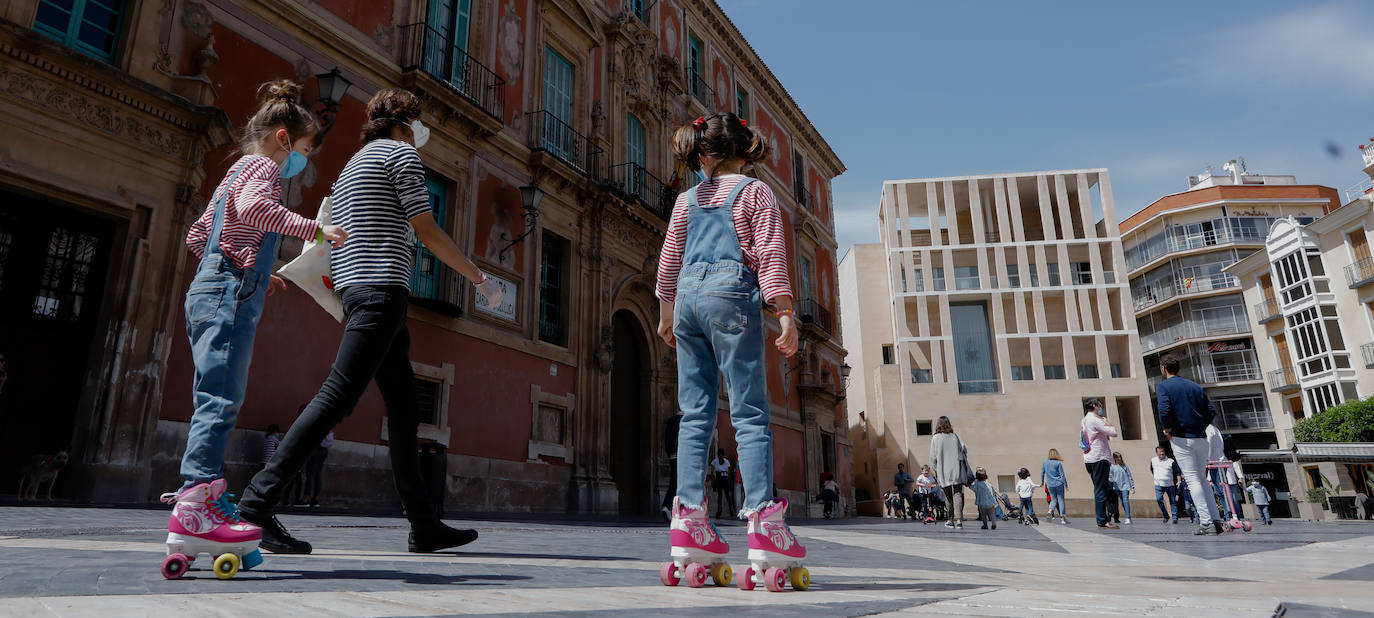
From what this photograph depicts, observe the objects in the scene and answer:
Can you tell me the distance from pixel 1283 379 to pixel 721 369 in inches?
1967

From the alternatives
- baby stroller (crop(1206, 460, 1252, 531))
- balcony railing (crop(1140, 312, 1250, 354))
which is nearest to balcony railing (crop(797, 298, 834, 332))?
baby stroller (crop(1206, 460, 1252, 531))

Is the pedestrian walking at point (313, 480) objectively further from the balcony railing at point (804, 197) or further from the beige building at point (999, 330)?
Answer: the beige building at point (999, 330)

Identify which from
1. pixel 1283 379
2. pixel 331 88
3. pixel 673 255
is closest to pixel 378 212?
pixel 673 255

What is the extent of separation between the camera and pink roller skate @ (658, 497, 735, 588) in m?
2.55

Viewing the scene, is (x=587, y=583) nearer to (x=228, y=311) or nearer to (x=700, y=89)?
(x=228, y=311)

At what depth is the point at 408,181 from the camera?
3.07 m

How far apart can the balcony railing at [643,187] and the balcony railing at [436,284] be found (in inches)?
201

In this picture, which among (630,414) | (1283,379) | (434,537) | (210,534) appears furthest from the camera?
(1283,379)

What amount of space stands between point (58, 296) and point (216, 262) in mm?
8058

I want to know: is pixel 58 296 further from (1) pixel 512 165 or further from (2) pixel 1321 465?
(2) pixel 1321 465

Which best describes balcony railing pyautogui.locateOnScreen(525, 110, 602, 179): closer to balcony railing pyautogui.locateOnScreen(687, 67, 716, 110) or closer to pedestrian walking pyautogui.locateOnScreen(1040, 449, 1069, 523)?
balcony railing pyautogui.locateOnScreen(687, 67, 716, 110)

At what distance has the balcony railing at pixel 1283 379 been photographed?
40.4 m

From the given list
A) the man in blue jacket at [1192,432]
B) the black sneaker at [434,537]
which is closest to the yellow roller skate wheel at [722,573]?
the black sneaker at [434,537]

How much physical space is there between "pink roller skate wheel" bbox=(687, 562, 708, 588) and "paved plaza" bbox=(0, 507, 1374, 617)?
0.15 feet
